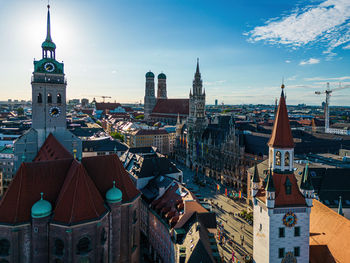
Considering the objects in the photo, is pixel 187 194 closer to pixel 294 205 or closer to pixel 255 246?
pixel 255 246

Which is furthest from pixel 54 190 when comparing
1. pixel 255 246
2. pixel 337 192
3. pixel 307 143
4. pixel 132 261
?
pixel 307 143

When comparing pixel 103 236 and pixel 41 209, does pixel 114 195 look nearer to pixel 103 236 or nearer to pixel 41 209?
pixel 103 236

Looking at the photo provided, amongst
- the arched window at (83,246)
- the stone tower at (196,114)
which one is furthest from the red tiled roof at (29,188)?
the stone tower at (196,114)

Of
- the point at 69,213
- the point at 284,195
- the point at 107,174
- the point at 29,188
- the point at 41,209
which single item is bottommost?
the point at 69,213

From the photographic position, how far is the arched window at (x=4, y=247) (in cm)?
3151

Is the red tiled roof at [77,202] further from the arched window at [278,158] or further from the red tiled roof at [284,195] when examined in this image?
→ the arched window at [278,158]

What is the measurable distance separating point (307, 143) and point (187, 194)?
204ft

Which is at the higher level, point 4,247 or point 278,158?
point 278,158

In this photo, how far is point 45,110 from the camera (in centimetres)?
5528

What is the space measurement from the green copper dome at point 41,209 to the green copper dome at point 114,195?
23.3 ft

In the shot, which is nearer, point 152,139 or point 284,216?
point 284,216

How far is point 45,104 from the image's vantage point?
5516 centimetres

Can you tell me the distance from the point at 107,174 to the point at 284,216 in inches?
940

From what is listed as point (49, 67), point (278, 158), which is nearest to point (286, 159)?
point (278, 158)
